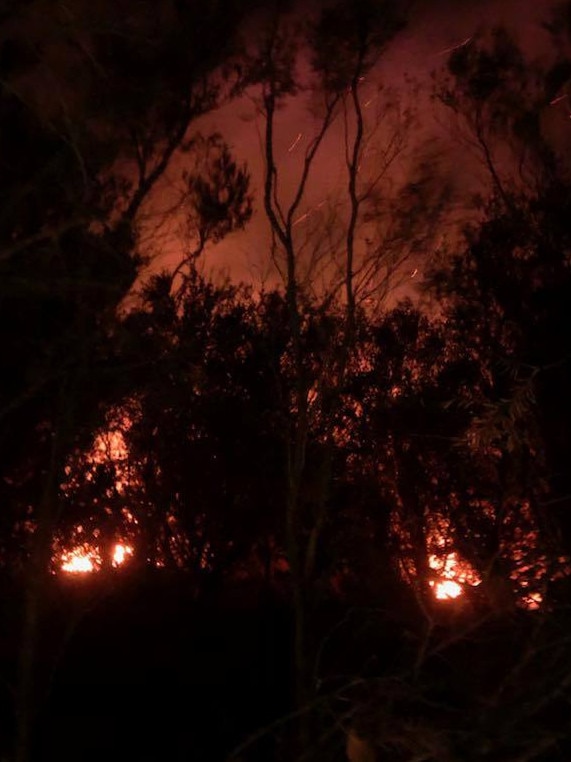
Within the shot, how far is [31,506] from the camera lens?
29.2 feet

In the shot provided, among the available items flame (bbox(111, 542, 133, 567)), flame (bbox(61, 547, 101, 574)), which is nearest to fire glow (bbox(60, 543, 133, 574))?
flame (bbox(61, 547, 101, 574))

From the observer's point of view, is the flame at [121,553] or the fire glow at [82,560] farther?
the flame at [121,553]

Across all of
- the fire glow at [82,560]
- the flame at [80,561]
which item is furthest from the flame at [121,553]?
the flame at [80,561]

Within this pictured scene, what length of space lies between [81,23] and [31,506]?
234 inches

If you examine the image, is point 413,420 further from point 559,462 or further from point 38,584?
point 38,584

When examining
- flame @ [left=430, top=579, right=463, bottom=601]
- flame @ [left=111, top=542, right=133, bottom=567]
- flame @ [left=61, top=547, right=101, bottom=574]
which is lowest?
flame @ [left=430, top=579, right=463, bottom=601]

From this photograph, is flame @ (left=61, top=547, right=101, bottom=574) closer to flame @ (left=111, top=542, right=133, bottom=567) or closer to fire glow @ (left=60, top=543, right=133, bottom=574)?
fire glow @ (left=60, top=543, right=133, bottom=574)

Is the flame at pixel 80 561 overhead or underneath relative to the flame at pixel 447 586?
overhead

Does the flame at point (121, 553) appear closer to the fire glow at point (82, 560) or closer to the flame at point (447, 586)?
the fire glow at point (82, 560)

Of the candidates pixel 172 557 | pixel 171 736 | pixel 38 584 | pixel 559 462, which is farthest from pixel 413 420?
pixel 38 584

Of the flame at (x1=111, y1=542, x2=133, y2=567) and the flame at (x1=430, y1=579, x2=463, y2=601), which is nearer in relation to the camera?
the flame at (x1=430, y1=579, x2=463, y2=601)

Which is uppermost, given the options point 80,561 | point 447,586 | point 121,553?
point 121,553

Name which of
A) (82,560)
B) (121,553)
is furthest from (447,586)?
(121,553)

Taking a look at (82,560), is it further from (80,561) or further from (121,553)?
(121,553)
